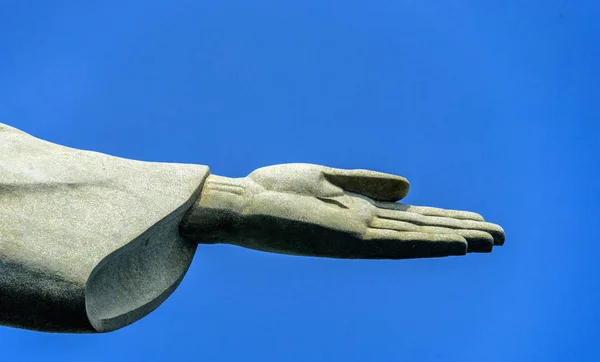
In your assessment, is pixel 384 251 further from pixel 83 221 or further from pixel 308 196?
pixel 83 221

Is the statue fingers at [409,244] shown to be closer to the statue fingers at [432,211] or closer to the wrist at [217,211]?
the statue fingers at [432,211]

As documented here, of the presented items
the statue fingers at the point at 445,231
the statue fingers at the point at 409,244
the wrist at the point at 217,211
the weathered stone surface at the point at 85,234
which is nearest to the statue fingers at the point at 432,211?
the statue fingers at the point at 445,231

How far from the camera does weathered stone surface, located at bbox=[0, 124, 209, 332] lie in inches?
220

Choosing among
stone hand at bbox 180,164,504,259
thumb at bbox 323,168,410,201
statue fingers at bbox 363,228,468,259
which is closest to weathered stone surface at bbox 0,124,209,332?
stone hand at bbox 180,164,504,259

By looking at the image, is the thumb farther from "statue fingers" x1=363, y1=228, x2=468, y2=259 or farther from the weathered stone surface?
the weathered stone surface

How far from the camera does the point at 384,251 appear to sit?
6617mm

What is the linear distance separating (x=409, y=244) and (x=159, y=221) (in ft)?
6.40

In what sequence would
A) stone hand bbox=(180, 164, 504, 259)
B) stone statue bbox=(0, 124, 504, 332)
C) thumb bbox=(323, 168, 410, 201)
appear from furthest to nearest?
thumb bbox=(323, 168, 410, 201) < stone hand bbox=(180, 164, 504, 259) < stone statue bbox=(0, 124, 504, 332)

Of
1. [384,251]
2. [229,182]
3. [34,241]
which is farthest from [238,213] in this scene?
[34,241]

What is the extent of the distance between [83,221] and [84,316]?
71 centimetres

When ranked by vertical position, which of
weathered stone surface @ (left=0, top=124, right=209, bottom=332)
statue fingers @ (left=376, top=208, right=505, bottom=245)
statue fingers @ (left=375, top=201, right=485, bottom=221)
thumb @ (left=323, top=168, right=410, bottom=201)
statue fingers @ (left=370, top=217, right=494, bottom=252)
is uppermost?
thumb @ (left=323, top=168, right=410, bottom=201)

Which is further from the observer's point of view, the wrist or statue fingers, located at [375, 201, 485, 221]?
statue fingers, located at [375, 201, 485, 221]

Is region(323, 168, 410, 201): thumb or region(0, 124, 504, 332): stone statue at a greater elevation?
region(323, 168, 410, 201): thumb

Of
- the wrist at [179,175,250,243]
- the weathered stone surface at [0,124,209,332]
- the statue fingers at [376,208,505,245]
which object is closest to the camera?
the weathered stone surface at [0,124,209,332]
